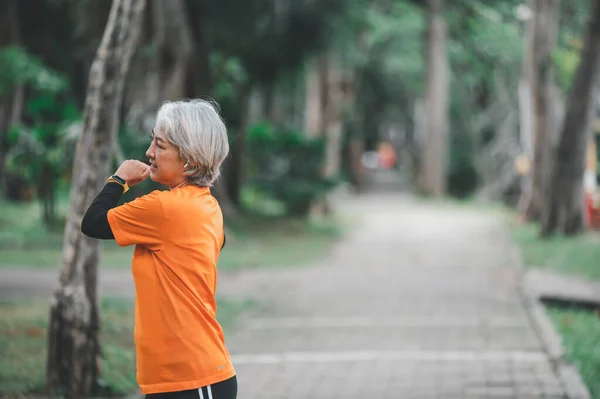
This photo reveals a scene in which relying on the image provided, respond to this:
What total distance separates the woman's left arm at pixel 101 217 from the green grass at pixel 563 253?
35.5ft

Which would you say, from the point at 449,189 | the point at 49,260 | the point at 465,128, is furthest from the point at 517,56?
the point at 49,260

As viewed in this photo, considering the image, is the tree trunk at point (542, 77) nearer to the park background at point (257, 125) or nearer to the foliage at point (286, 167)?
the park background at point (257, 125)

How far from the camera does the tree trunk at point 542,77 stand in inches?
782

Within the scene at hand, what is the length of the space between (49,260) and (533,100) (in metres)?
10.5

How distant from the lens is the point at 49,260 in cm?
1504

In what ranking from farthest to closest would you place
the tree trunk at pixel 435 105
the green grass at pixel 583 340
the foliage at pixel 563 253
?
the tree trunk at pixel 435 105 → the foliage at pixel 563 253 → the green grass at pixel 583 340

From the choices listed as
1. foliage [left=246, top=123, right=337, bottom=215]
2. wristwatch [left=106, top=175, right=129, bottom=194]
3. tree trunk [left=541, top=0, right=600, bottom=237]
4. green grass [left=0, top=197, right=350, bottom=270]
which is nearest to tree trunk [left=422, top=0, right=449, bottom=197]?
Answer: green grass [left=0, top=197, right=350, bottom=270]

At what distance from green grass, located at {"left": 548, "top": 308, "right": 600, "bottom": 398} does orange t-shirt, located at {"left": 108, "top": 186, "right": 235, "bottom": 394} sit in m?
4.43

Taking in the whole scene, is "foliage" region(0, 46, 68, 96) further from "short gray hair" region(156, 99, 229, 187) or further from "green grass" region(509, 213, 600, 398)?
"short gray hair" region(156, 99, 229, 187)

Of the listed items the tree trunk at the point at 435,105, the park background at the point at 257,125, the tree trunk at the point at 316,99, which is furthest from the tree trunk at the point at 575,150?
the tree trunk at the point at 435,105

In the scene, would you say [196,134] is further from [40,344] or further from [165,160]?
[40,344]

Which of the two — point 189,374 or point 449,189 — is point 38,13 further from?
point 189,374

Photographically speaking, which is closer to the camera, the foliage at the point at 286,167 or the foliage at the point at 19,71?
the foliage at the point at 286,167

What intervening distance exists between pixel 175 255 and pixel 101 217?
315mm
